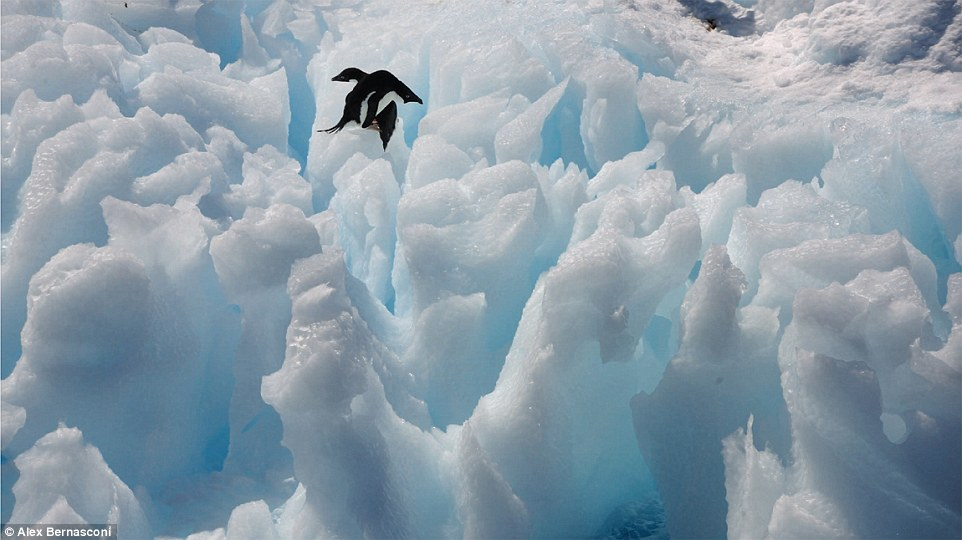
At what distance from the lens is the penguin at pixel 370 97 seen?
3.47 meters

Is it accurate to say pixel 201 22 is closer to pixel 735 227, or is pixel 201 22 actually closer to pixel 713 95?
pixel 713 95

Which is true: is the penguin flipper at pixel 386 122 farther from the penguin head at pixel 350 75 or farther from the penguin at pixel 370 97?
the penguin head at pixel 350 75

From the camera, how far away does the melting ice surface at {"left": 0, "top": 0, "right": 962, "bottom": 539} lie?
205cm

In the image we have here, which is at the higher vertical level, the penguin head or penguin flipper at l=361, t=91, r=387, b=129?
the penguin head

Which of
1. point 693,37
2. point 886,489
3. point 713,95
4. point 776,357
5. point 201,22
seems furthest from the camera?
point 201,22

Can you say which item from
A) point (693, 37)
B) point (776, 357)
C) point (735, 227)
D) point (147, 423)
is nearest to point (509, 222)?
point (735, 227)

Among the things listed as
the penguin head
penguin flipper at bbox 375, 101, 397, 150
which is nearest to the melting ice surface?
penguin flipper at bbox 375, 101, 397, 150

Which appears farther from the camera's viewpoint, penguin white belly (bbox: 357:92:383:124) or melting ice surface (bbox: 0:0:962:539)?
penguin white belly (bbox: 357:92:383:124)

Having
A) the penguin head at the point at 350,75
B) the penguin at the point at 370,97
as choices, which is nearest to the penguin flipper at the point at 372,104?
the penguin at the point at 370,97

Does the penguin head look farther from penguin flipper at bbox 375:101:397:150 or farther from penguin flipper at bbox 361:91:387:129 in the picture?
penguin flipper at bbox 375:101:397:150

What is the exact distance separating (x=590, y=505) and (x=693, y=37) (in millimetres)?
2458

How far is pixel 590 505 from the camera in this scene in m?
2.36

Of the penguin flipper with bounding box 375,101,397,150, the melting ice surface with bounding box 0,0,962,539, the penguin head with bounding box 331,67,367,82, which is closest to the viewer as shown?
the melting ice surface with bounding box 0,0,962,539

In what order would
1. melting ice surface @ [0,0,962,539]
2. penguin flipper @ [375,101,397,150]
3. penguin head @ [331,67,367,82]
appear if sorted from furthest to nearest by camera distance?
A: penguin head @ [331,67,367,82]
penguin flipper @ [375,101,397,150]
melting ice surface @ [0,0,962,539]
